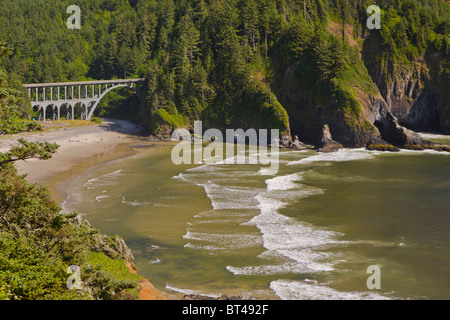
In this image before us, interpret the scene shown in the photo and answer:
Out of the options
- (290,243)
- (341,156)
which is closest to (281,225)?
(290,243)

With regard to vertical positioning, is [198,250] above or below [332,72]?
below

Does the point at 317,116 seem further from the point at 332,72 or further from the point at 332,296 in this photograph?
the point at 332,296

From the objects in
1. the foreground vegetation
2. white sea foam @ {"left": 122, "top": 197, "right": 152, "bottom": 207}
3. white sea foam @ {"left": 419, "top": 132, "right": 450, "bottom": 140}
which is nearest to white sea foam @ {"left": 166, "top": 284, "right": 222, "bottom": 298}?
the foreground vegetation

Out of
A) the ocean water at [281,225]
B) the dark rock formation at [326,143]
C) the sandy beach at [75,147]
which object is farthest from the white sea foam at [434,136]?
the sandy beach at [75,147]

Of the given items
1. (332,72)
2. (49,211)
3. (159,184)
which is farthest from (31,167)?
(332,72)

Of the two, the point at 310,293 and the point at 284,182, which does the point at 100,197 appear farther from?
the point at 310,293

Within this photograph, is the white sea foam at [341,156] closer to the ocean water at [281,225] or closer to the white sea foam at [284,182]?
the ocean water at [281,225]
